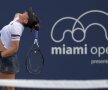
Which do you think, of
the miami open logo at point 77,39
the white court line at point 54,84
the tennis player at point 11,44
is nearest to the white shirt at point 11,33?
the tennis player at point 11,44

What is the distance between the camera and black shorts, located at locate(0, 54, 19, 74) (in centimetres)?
854

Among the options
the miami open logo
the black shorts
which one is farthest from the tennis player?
the miami open logo

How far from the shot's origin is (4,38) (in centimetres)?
875

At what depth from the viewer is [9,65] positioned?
858 cm

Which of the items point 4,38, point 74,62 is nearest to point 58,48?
point 74,62

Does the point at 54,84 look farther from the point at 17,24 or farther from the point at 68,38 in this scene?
the point at 68,38

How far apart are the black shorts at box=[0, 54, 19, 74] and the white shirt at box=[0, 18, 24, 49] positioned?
20 cm

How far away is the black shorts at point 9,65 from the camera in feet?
28.0

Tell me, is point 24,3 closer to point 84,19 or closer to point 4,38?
point 84,19

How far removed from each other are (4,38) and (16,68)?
0.50 meters

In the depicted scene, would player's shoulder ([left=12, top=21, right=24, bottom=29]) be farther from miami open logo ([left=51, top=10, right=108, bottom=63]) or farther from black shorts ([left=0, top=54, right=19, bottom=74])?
miami open logo ([left=51, top=10, right=108, bottom=63])

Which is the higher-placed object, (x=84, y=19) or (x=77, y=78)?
(x=84, y=19)

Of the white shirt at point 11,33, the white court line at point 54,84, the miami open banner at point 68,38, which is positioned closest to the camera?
the white court line at point 54,84

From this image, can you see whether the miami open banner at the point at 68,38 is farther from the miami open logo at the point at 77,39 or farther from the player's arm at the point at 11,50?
the player's arm at the point at 11,50
